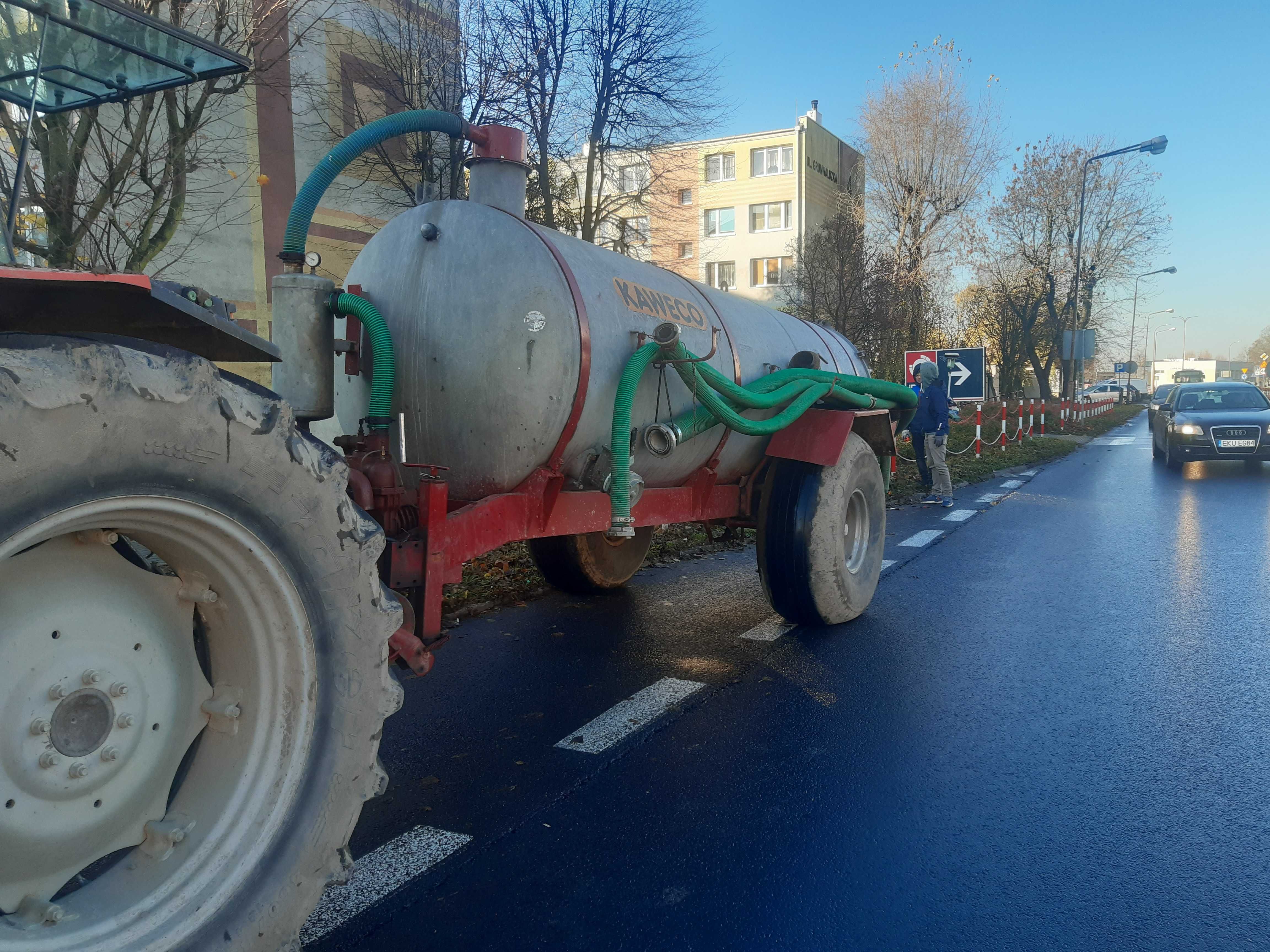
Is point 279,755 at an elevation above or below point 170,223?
below

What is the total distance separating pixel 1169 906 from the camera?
238 cm

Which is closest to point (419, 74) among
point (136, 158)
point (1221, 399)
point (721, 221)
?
point (136, 158)

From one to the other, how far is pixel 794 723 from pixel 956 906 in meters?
1.36

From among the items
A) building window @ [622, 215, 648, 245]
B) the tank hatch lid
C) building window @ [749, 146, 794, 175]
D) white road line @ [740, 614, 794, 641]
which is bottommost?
white road line @ [740, 614, 794, 641]

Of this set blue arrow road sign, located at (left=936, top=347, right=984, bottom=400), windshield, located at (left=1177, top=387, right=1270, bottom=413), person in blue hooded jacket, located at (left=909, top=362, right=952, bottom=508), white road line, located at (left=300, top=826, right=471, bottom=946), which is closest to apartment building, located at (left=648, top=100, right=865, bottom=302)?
windshield, located at (left=1177, top=387, right=1270, bottom=413)

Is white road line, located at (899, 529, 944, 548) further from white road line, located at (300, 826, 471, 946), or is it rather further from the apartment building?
the apartment building

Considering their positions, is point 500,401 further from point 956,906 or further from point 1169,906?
point 1169,906

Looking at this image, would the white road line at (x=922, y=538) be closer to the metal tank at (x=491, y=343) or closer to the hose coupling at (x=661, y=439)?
the hose coupling at (x=661, y=439)

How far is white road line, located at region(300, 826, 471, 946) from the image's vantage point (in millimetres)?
2309

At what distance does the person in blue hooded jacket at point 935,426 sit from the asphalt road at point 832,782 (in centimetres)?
494

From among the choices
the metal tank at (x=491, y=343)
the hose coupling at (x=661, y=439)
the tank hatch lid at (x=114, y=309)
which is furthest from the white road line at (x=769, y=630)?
the tank hatch lid at (x=114, y=309)

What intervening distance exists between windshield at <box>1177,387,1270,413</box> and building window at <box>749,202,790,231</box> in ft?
106

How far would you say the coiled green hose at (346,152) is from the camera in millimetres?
3217

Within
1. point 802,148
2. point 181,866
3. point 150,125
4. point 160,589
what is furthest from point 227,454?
point 802,148
